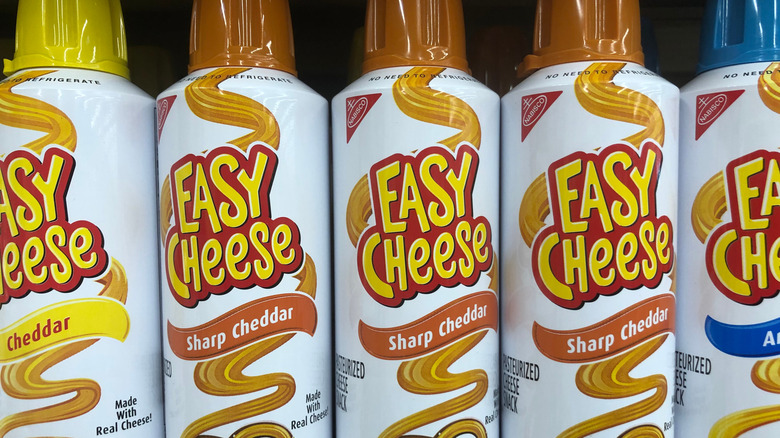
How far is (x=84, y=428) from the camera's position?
1.89 ft

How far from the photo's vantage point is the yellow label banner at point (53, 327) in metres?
0.57

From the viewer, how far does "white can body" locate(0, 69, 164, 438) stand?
0.56m

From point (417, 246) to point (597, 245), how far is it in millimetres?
174

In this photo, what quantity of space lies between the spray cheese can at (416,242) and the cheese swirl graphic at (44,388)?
26 cm

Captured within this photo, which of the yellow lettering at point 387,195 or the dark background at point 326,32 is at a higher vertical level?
the dark background at point 326,32

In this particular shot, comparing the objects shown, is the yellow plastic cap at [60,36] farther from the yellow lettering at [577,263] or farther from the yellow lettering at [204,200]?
the yellow lettering at [577,263]

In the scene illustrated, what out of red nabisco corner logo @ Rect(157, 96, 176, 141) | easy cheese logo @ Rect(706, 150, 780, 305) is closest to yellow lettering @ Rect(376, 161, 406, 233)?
red nabisco corner logo @ Rect(157, 96, 176, 141)

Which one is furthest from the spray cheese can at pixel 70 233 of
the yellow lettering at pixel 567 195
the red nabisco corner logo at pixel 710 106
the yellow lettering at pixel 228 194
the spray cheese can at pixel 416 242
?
the red nabisco corner logo at pixel 710 106

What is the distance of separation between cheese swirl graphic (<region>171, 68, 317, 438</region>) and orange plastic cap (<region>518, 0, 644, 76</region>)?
0.31 metres

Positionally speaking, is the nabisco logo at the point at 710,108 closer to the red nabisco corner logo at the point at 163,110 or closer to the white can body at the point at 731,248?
the white can body at the point at 731,248

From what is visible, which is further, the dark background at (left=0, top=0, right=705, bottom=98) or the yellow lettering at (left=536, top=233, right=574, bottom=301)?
the dark background at (left=0, top=0, right=705, bottom=98)

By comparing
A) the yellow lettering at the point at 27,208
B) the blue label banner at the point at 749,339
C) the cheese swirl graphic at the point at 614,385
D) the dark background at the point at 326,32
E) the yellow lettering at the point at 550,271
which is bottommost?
the cheese swirl graphic at the point at 614,385

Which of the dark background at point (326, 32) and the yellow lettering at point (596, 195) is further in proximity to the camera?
the dark background at point (326, 32)

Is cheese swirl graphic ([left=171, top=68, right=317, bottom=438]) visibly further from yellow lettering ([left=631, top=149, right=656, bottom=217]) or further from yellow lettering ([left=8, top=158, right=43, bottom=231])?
yellow lettering ([left=631, top=149, right=656, bottom=217])
